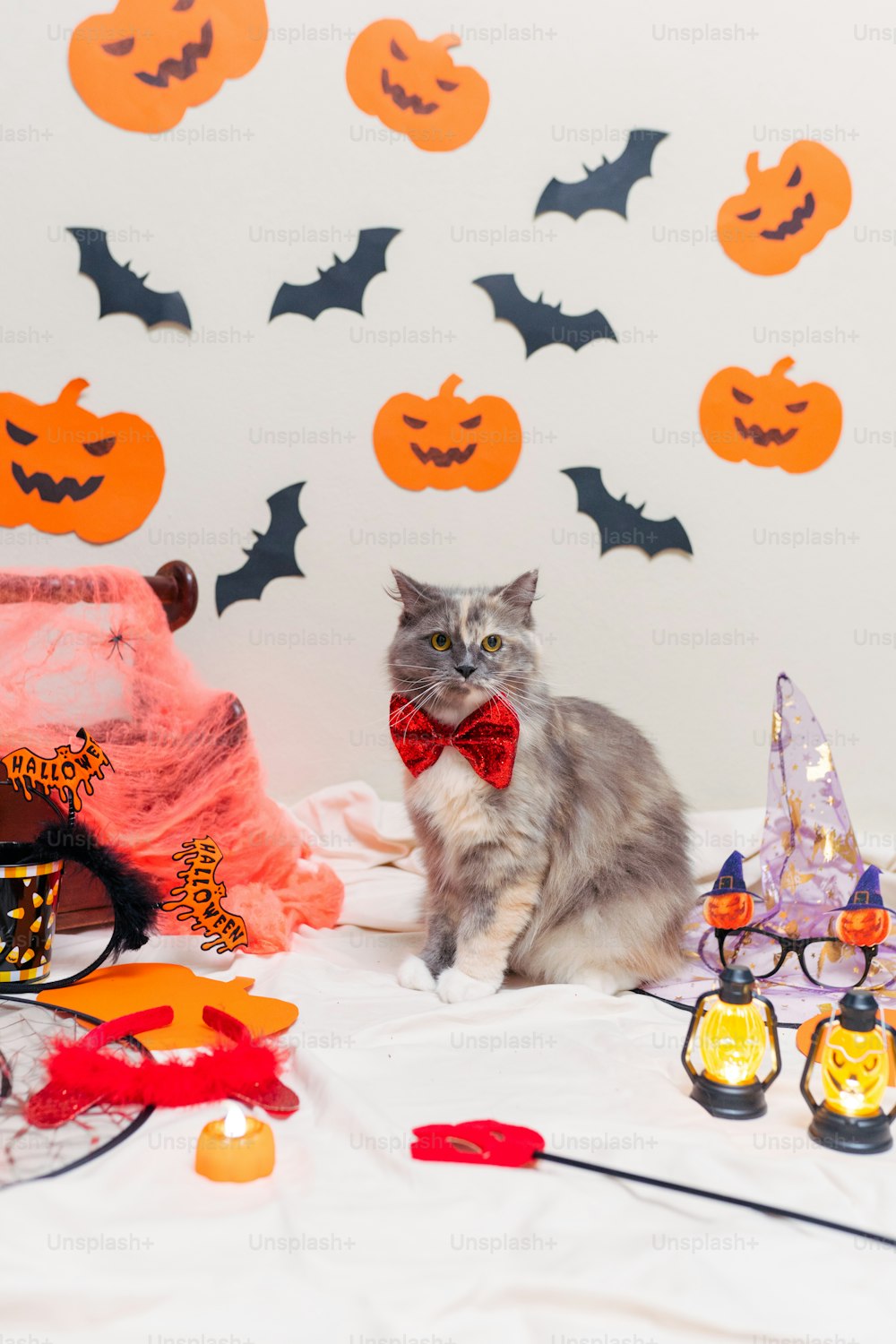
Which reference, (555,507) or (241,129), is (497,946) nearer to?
(555,507)

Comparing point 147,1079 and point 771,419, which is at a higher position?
point 771,419

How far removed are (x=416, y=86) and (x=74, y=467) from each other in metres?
1.23

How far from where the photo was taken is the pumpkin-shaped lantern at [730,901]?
1718mm

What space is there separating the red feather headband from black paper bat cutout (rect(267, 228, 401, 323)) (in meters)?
1.79

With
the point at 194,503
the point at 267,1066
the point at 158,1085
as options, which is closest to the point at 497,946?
the point at 267,1066

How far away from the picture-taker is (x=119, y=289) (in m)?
2.54

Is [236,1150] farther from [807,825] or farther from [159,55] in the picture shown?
[159,55]

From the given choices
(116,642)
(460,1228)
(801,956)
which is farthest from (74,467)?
(460,1228)

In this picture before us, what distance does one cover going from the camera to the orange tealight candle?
1089mm

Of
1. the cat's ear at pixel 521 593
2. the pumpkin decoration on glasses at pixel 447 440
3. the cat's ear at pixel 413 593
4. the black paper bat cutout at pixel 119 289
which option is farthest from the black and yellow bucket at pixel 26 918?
the black paper bat cutout at pixel 119 289

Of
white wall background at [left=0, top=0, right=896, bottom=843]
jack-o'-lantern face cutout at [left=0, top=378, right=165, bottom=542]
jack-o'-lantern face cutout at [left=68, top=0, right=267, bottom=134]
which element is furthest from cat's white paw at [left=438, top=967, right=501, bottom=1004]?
jack-o'-lantern face cutout at [left=68, top=0, right=267, bottom=134]

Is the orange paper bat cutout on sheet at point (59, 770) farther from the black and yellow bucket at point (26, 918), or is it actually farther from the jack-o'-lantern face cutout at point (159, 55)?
the jack-o'-lantern face cutout at point (159, 55)

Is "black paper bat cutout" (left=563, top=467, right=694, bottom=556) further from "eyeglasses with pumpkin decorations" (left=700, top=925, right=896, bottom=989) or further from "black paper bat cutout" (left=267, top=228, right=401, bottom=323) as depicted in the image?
"eyeglasses with pumpkin decorations" (left=700, top=925, right=896, bottom=989)

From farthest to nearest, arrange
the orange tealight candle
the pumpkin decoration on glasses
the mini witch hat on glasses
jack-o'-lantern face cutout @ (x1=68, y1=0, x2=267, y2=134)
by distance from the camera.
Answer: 1. the pumpkin decoration on glasses
2. jack-o'-lantern face cutout @ (x1=68, y1=0, x2=267, y2=134)
3. the mini witch hat on glasses
4. the orange tealight candle
